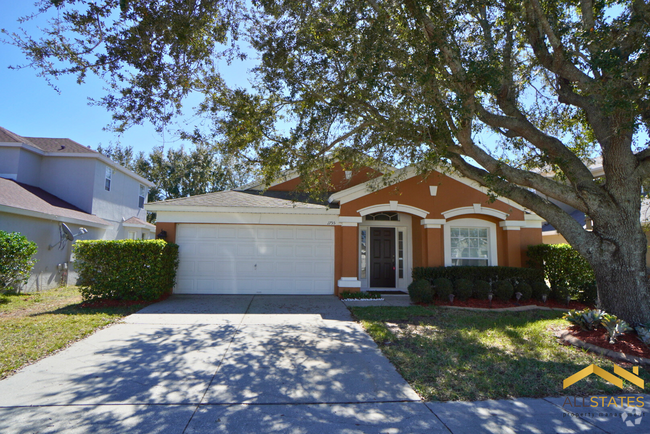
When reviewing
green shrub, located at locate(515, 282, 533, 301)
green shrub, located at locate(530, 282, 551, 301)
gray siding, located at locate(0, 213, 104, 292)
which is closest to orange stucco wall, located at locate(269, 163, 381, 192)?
green shrub, located at locate(515, 282, 533, 301)

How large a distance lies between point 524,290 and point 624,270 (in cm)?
390

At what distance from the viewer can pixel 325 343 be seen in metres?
6.55

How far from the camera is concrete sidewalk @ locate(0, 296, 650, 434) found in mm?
3697

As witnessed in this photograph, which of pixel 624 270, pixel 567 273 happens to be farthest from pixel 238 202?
pixel 567 273

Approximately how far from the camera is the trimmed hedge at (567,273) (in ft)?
34.6

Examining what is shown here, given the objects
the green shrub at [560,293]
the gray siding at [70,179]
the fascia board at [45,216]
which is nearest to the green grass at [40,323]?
the fascia board at [45,216]

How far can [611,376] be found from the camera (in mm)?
5039

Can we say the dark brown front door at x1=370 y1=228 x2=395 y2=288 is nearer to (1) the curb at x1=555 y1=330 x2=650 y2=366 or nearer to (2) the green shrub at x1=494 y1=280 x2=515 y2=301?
(2) the green shrub at x1=494 y1=280 x2=515 y2=301

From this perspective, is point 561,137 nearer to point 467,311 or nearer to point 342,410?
point 467,311

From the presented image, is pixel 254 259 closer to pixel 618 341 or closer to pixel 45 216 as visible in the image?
pixel 45 216

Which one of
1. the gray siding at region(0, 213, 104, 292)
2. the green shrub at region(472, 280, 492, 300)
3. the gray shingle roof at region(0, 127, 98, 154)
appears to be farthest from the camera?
the gray shingle roof at region(0, 127, 98, 154)

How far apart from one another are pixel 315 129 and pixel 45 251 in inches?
433

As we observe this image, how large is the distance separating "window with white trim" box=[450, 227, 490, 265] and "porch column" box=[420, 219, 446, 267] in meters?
0.57

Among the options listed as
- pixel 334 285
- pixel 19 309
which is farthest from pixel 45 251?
pixel 334 285
